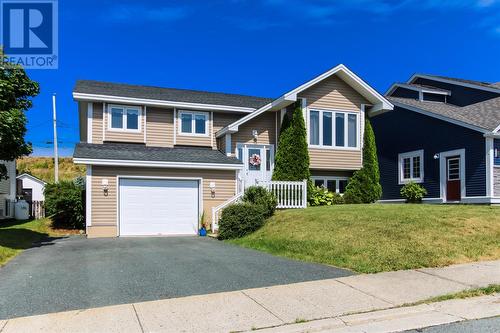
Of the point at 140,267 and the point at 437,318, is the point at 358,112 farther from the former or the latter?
the point at 437,318

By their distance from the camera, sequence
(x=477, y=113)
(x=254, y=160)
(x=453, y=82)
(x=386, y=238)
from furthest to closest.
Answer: (x=453, y=82), (x=477, y=113), (x=254, y=160), (x=386, y=238)

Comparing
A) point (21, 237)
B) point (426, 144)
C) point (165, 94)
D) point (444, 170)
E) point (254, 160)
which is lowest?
point (21, 237)

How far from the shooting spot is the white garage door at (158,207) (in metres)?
17.3

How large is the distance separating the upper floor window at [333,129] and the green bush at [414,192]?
3644 mm

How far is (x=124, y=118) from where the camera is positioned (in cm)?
2041

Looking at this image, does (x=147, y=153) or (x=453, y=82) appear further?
(x=453, y=82)

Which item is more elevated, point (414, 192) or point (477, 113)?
point (477, 113)

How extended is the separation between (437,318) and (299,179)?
45.7 feet

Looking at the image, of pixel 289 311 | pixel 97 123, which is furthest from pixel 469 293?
pixel 97 123

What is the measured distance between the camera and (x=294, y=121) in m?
20.4

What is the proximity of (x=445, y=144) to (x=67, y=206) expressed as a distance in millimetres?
17485

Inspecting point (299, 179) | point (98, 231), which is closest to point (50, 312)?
point (98, 231)

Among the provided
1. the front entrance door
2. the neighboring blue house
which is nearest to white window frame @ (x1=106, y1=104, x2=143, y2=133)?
the front entrance door

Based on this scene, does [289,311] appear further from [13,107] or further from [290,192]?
[290,192]
